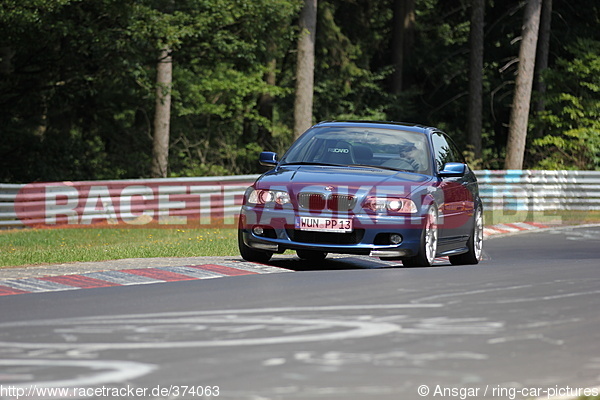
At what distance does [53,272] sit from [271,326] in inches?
190

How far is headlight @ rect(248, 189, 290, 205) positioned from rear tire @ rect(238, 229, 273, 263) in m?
0.53

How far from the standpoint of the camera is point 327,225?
13.3 m

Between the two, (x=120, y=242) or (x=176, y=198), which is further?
(x=176, y=198)

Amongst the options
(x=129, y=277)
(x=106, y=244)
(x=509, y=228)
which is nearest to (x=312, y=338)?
(x=129, y=277)

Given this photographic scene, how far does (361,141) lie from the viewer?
14.8 m

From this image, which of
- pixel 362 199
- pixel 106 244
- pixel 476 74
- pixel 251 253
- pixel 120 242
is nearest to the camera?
pixel 362 199

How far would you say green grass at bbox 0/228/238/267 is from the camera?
1541cm

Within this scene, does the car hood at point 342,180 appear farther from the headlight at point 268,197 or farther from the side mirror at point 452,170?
the side mirror at point 452,170

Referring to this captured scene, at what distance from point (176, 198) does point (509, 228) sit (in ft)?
24.9

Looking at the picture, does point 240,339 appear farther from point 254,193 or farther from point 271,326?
point 254,193

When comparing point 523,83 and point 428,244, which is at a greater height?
point 523,83

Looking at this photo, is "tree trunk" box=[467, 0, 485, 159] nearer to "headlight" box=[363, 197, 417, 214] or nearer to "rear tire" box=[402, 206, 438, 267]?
"rear tire" box=[402, 206, 438, 267]

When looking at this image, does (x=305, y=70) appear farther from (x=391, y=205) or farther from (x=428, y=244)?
(x=391, y=205)

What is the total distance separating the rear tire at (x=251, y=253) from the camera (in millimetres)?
14227
